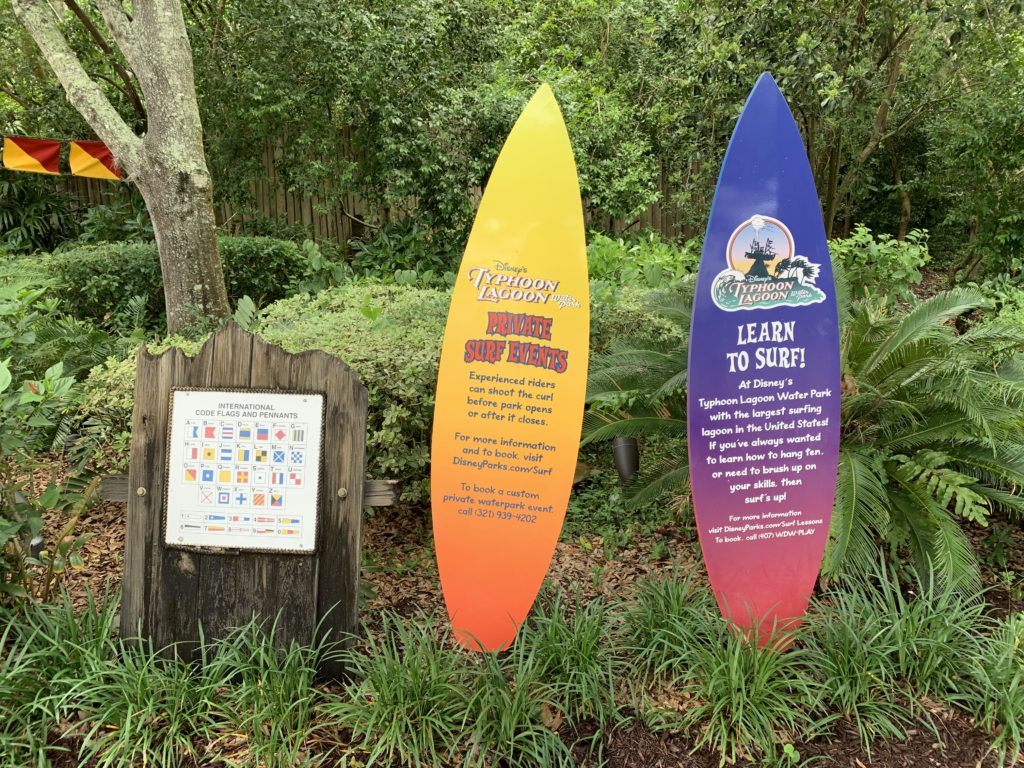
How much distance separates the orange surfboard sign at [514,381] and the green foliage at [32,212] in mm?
9653

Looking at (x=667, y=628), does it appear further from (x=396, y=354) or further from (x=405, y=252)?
(x=405, y=252)

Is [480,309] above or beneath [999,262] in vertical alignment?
beneath

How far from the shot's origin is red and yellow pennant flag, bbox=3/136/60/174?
9547mm

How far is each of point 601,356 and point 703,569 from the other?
1171mm

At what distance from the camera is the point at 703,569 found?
365 centimetres

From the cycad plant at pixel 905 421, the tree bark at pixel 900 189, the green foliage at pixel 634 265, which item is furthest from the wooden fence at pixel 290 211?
the cycad plant at pixel 905 421

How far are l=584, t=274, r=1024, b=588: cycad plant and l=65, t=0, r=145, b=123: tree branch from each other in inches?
326

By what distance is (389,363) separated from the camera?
12.1 feet

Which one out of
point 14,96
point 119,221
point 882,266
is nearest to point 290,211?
point 119,221

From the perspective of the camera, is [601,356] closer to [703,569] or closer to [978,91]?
[703,569]

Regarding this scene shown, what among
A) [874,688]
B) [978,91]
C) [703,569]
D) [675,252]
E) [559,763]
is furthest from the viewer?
[978,91]

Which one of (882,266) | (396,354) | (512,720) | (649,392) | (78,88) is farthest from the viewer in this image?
(882,266)

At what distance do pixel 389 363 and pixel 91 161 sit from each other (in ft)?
26.5

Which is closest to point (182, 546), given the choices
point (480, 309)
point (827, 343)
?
point (480, 309)
